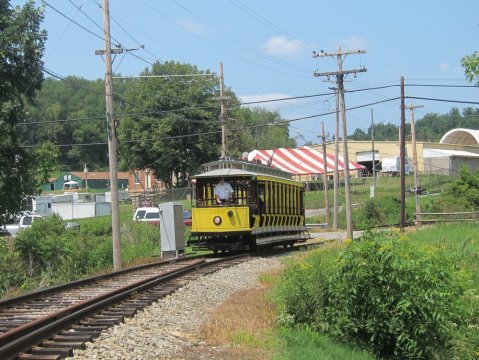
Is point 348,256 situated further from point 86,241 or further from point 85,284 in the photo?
point 86,241

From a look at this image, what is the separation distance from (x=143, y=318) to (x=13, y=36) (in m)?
14.2

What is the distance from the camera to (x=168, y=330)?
993 centimetres

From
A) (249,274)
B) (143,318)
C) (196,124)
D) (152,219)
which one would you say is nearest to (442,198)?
(152,219)

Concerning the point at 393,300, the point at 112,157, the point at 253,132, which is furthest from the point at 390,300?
the point at 253,132

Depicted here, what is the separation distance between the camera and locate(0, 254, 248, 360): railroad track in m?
8.42

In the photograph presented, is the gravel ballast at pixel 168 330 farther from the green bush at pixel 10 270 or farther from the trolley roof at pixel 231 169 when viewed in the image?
the green bush at pixel 10 270

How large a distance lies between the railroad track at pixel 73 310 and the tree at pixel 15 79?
7087mm

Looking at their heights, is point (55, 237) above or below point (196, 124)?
below

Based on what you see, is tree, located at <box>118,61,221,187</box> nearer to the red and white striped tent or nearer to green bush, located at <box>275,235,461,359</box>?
the red and white striped tent

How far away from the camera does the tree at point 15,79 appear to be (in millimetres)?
21906

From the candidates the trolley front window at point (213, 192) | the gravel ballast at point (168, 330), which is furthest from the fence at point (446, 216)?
the gravel ballast at point (168, 330)

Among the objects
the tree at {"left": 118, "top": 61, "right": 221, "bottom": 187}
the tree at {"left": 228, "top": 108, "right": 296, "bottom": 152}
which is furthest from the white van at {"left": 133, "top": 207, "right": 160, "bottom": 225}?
the tree at {"left": 118, "top": 61, "right": 221, "bottom": 187}

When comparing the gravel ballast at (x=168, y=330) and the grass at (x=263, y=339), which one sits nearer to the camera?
the gravel ballast at (x=168, y=330)

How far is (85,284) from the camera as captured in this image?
601 inches
